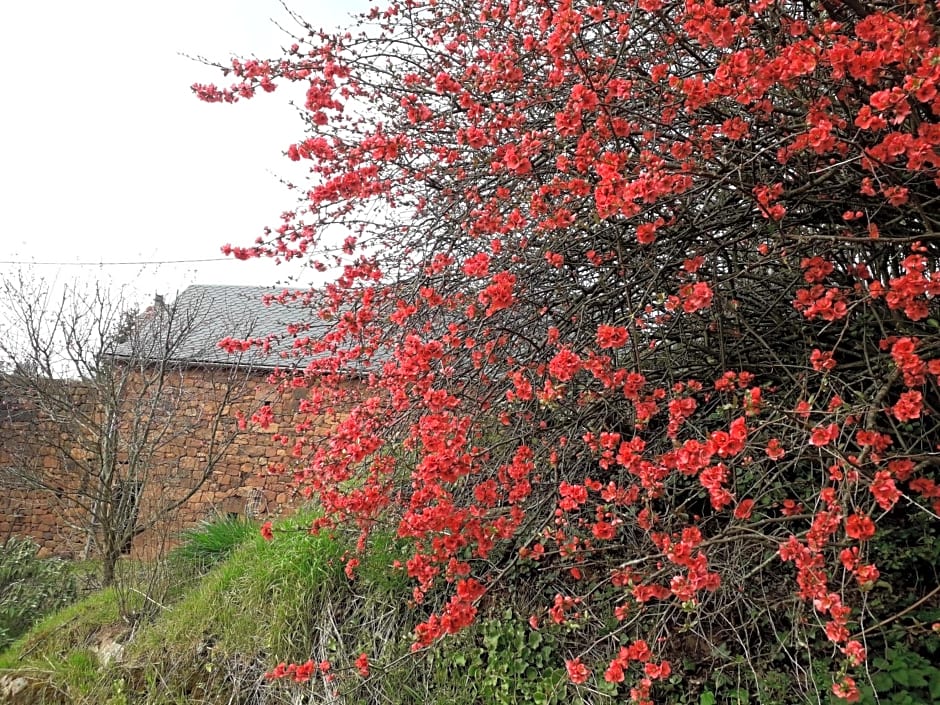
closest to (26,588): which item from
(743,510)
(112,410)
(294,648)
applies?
(112,410)

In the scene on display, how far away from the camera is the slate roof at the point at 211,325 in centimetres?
762

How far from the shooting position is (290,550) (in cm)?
385

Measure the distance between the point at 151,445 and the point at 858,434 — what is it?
582 centimetres

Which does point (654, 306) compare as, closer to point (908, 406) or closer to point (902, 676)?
point (908, 406)

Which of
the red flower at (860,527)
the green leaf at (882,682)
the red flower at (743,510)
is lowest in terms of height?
the green leaf at (882,682)

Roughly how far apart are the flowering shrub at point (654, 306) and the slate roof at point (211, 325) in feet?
12.3

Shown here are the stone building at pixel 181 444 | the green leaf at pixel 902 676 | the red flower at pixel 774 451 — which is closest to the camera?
the red flower at pixel 774 451

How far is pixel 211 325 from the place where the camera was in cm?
1104

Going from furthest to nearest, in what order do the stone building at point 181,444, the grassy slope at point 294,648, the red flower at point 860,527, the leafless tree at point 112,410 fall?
the stone building at point 181,444, the leafless tree at point 112,410, the grassy slope at point 294,648, the red flower at point 860,527

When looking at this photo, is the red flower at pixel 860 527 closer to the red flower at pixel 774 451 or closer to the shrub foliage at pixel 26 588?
the red flower at pixel 774 451

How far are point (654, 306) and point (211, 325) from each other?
9582 millimetres

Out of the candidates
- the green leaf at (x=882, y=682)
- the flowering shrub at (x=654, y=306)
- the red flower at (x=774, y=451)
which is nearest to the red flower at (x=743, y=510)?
the flowering shrub at (x=654, y=306)

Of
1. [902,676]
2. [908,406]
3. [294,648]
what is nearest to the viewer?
[908,406]

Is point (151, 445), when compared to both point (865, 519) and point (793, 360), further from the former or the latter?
point (865, 519)
